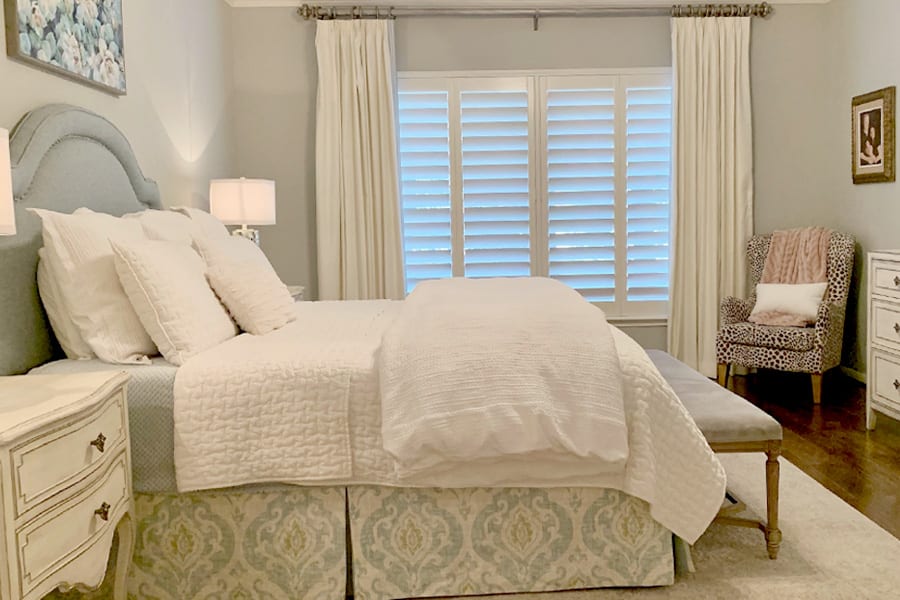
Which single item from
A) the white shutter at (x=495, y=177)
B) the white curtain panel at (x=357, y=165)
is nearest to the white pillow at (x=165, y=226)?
the white curtain panel at (x=357, y=165)

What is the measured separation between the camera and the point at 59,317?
2.40m

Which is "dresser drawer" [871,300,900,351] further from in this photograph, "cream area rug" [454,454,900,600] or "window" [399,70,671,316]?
"window" [399,70,671,316]

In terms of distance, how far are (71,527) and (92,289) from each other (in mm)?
929

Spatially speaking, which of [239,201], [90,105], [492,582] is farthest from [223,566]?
[239,201]

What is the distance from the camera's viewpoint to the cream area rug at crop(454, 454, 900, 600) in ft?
7.61

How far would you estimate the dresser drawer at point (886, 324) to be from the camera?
12.1ft

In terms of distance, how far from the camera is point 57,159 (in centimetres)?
260

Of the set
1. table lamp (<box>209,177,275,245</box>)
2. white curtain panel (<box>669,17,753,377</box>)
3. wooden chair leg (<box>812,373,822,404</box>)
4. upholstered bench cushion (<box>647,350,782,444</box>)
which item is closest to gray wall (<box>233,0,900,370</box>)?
white curtain panel (<box>669,17,753,377</box>)

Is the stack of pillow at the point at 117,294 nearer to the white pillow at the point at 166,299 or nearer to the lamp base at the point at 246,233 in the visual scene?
the white pillow at the point at 166,299

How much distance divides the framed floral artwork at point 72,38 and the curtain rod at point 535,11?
2.02 metres

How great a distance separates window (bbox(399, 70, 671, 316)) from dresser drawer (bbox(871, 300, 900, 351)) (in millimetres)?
1722

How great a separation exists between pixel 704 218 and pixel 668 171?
40 centimetres

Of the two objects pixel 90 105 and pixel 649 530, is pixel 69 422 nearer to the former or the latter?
pixel 649 530

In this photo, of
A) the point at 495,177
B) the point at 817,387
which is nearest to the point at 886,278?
the point at 817,387
